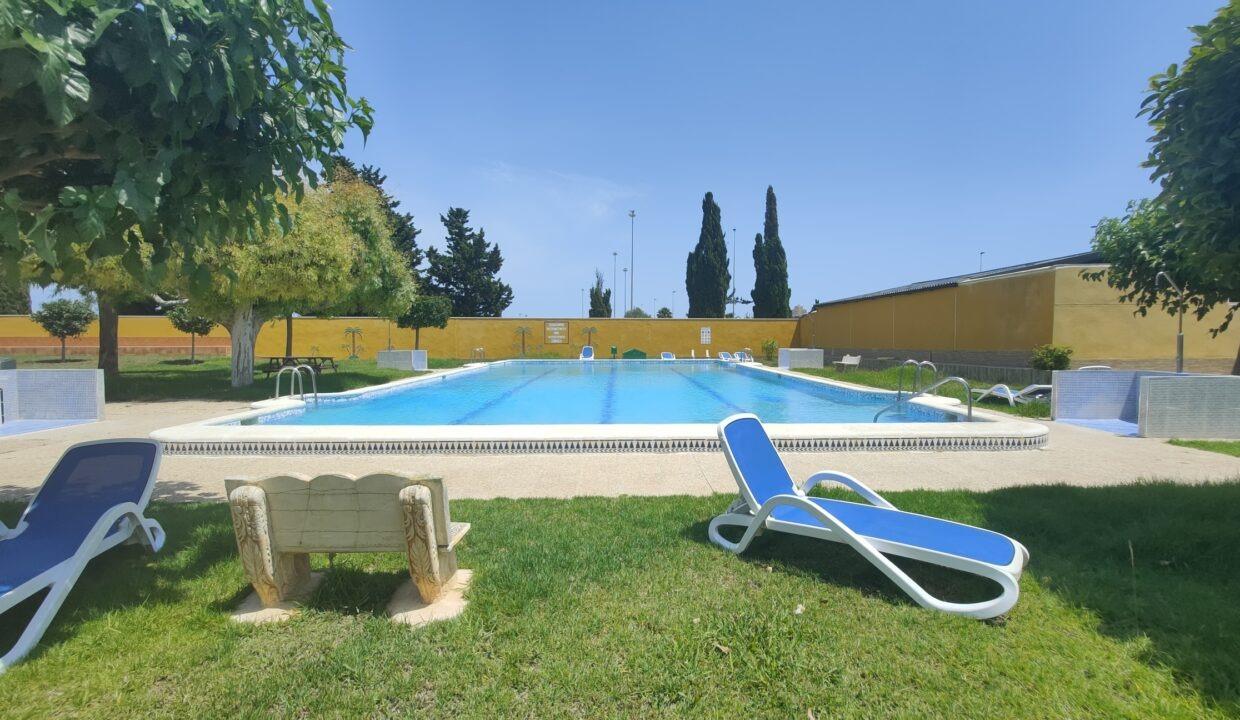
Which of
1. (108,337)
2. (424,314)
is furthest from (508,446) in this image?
(424,314)

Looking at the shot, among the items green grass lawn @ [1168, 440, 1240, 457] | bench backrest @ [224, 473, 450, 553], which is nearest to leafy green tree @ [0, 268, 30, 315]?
bench backrest @ [224, 473, 450, 553]

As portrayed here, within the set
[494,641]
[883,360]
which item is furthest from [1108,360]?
[494,641]

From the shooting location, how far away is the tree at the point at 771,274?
3969 cm

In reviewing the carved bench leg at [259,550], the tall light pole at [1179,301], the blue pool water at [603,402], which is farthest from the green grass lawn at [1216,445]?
the carved bench leg at [259,550]

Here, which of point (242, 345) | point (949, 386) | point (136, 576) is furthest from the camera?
point (949, 386)

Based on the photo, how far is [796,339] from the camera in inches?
1188

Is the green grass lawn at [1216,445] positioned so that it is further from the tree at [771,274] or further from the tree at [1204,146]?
the tree at [771,274]

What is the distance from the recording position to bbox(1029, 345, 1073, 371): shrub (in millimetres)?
12672

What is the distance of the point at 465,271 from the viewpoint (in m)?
44.3

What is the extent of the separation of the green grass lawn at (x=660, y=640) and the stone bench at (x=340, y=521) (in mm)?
255

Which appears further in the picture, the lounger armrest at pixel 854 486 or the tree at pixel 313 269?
the tree at pixel 313 269

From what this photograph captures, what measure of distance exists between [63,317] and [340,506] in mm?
32958

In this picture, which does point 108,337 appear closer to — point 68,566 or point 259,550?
point 68,566

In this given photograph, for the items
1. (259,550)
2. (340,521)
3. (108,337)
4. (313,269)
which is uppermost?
(313,269)
